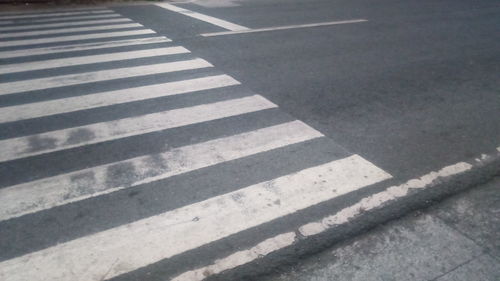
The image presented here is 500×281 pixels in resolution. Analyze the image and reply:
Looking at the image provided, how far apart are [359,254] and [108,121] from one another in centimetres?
353

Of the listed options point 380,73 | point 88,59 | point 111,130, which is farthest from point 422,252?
point 88,59

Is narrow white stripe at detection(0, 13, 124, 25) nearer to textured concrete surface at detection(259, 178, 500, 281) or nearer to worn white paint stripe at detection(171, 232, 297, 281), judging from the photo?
worn white paint stripe at detection(171, 232, 297, 281)

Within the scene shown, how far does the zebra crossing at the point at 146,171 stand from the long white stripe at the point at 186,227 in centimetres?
1

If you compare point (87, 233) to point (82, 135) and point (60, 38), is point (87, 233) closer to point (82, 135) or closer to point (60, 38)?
point (82, 135)

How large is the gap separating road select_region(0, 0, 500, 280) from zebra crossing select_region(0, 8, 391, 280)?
0.6 inches

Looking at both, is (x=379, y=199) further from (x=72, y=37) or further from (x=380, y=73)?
(x=72, y=37)

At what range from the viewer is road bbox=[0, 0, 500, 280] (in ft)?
10.1

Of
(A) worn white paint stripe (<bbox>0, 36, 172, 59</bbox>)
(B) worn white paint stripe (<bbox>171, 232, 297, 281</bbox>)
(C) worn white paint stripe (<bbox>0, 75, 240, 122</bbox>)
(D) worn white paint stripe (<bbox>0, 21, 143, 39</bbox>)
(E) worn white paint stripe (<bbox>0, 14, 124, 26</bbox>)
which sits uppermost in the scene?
(E) worn white paint stripe (<bbox>0, 14, 124, 26</bbox>)

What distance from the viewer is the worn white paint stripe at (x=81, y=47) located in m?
Answer: 7.79

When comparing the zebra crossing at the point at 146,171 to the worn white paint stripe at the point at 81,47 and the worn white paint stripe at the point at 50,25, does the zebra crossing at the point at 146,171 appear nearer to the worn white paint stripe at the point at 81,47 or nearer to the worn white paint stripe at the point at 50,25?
the worn white paint stripe at the point at 81,47

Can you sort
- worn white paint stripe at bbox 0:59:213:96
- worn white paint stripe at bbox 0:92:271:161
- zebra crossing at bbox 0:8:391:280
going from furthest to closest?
worn white paint stripe at bbox 0:59:213:96 < worn white paint stripe at bbox 0:92:271:161 < zebra crossing at bbox 0:8:391:280

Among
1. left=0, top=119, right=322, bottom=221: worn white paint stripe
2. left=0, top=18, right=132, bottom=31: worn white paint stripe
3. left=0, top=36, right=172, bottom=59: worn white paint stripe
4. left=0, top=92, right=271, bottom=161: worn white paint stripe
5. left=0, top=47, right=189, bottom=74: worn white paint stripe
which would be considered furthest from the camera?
left=0, top=18, right=132, bottom=31: worn white paint stripe

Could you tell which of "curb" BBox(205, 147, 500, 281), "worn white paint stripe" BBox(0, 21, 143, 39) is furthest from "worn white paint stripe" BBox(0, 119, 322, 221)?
"worn white paint stripe" BBox(0, 21, 143, 39)

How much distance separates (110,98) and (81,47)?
129 inches
